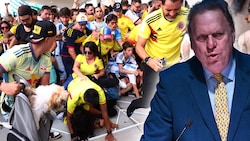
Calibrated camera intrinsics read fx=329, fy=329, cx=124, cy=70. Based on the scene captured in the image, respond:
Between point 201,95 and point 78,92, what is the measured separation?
2.34m

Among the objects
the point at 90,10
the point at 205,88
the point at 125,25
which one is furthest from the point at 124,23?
the point at 205,88

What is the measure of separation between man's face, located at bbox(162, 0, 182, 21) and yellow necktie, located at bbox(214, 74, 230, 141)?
1218 mm

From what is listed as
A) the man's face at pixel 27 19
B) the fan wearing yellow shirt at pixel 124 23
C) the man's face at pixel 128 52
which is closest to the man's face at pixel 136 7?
the fan wearing yellow shirt at pixel 124 23

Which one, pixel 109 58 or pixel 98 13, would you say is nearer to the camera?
pixel 109 58

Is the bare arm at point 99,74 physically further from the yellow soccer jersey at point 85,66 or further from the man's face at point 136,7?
the man's face at point 136,7

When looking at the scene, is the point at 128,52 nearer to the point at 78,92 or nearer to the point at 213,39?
the point at 78,92

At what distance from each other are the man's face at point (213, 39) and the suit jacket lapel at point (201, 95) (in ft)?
0.15

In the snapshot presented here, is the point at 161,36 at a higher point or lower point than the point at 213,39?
lower

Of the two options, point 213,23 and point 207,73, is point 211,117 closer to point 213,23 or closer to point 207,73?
point 207,73

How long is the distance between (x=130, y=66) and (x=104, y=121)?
1.13 meters

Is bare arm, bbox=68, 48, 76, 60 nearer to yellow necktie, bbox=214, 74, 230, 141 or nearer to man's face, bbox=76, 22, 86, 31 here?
man's face, bbox=76, 22, 86, 31

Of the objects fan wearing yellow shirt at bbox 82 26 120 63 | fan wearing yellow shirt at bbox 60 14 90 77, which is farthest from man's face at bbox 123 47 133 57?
fan wearing yellow shirt at bbox 60 14 90 77

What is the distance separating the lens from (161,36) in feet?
7.17

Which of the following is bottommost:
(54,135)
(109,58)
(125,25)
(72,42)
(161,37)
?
(54,135)
